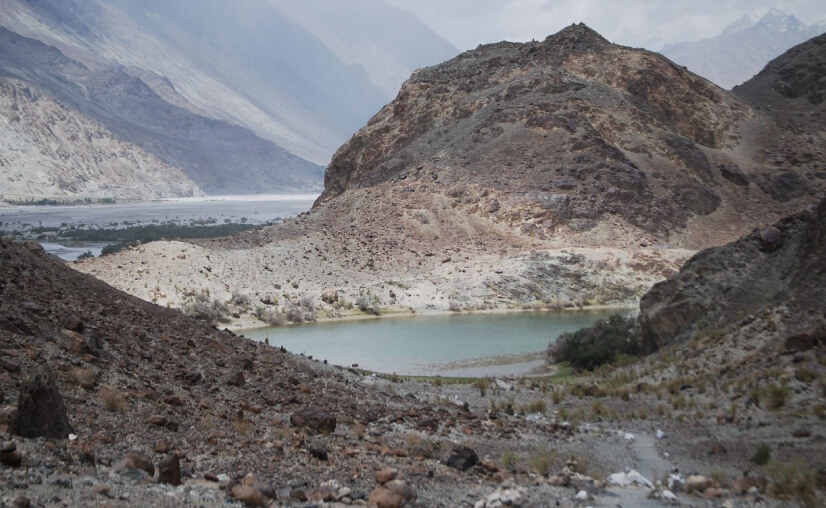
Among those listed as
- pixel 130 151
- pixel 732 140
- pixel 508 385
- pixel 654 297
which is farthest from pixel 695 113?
pixel 130 151

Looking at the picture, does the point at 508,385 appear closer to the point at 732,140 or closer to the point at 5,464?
the point at 5,464

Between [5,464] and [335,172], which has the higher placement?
[335,172]

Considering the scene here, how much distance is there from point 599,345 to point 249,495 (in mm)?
18716

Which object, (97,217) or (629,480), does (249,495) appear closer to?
(629,480)

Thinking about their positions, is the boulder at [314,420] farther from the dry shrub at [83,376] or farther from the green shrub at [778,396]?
the green shrub at [778,396]

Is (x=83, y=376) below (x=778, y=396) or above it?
below

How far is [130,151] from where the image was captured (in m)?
172

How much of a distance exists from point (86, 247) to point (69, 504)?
226 feet

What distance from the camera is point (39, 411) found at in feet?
25.0

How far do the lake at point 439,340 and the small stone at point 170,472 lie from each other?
715 inches

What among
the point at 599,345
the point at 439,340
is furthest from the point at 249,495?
the point at 439,340

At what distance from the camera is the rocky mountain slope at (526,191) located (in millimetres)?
48031

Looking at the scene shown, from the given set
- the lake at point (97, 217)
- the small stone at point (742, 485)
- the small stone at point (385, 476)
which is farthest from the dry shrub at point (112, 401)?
the lake at point (97, 217)

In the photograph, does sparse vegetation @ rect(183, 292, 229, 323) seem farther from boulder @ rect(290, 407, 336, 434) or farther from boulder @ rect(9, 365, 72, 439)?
boulder @ rect(9, 365, 72, 439)
